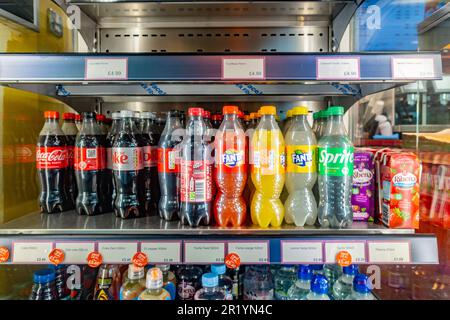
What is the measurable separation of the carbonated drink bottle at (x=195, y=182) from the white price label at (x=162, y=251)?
0.12 metres

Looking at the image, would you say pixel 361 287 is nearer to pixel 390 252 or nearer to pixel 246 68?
pixel 390 252

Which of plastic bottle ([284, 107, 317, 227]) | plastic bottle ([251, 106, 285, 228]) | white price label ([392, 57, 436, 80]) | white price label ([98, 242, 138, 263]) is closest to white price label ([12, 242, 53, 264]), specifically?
white price label ([98, 242, 138, 263])

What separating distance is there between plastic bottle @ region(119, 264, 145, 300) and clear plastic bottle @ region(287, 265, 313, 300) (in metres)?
0.68

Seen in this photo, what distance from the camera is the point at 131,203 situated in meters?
1.21

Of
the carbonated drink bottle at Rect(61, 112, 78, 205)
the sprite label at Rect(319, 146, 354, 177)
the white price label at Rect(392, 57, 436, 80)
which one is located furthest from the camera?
the carbonated drink bottle at Rect(61, 112, 78, 205)

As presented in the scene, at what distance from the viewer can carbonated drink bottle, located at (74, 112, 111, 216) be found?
124cm

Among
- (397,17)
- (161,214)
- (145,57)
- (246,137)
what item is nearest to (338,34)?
(246,137)

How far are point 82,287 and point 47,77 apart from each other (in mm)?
1068

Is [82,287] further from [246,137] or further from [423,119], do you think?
[423,119]

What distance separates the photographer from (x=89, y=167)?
1240 millimetres

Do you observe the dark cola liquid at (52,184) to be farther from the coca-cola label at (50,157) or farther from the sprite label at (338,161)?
the sprite label at (338,161)

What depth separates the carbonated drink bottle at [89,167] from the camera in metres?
1.24

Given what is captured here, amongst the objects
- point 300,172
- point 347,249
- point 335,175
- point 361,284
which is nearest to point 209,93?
point 300,172

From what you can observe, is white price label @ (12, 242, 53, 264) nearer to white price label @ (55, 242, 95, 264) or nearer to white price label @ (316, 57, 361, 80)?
white price label @ (55, 242, 95, 264)
